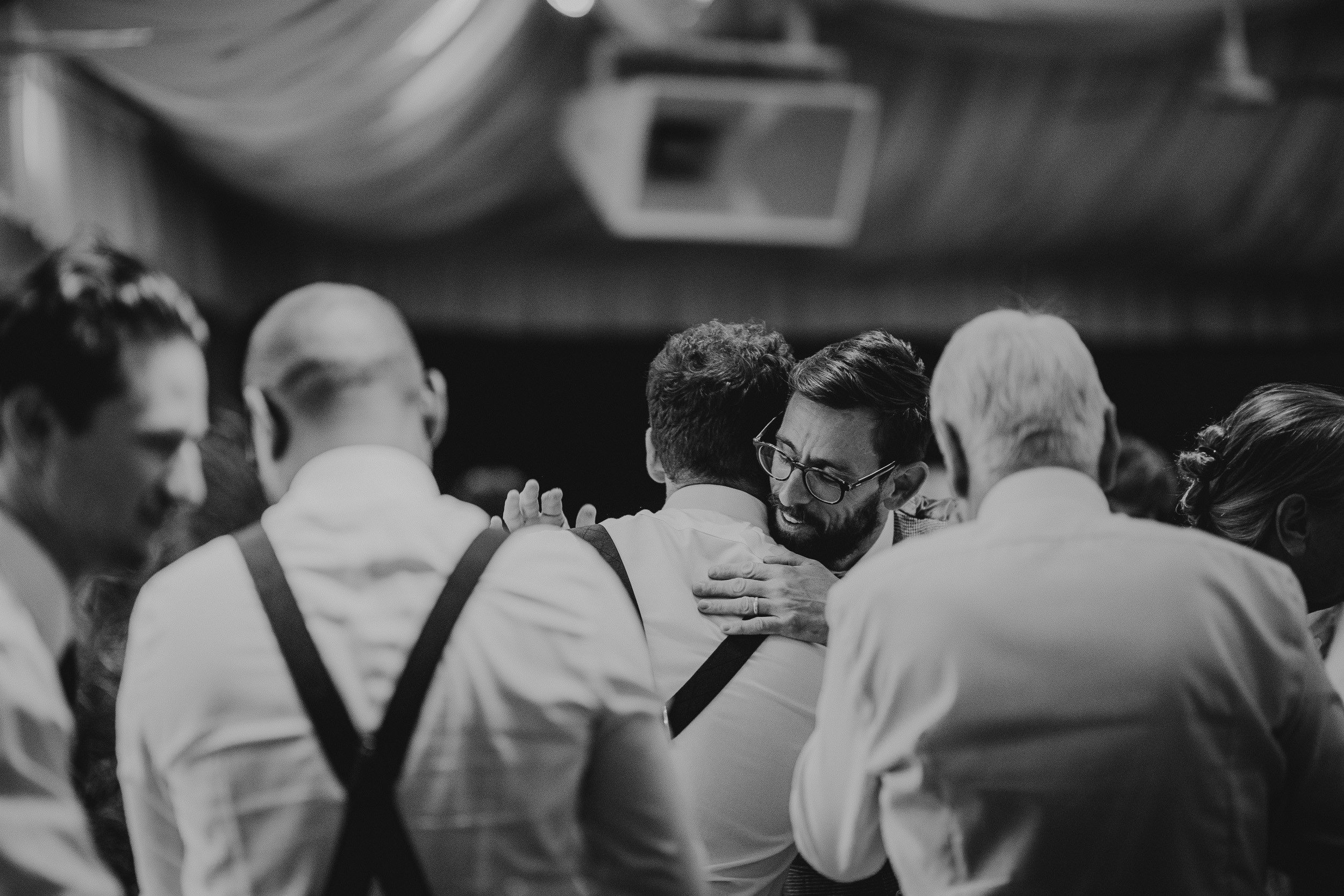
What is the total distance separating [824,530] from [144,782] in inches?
40.7

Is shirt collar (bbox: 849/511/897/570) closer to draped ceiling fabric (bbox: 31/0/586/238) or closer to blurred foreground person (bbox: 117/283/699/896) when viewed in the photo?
blurred foreground person (bbox: 117/283/699/896)

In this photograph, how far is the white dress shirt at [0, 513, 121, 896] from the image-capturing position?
1.06 metres

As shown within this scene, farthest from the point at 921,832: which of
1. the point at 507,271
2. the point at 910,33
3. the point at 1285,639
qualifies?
the point at 507,271

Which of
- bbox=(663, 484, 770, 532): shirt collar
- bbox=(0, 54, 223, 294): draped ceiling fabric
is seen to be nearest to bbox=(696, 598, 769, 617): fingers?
bbox=(663, 484, 770, 532): shirt collar

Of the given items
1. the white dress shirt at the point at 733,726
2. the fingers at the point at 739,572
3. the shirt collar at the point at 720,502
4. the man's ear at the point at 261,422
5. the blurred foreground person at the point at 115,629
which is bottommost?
the blurred foreground person at the point at 115,629

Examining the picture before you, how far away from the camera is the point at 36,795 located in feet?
3.54

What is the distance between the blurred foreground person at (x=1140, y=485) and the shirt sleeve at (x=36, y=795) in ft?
5.94

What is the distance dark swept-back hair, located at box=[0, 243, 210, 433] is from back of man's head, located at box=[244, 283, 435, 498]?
0.10m

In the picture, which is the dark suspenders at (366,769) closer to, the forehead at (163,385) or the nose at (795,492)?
the forehead at (163,385)

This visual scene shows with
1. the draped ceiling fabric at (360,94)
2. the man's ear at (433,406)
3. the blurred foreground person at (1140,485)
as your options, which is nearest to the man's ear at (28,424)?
the man's ear at (433,406)

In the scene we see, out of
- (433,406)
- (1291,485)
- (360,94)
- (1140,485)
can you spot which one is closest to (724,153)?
(360,94)

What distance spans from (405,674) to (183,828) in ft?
0.91

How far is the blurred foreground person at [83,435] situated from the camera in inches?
47.9

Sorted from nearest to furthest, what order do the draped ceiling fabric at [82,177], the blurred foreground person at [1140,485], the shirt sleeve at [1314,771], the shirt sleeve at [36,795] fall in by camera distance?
the shirt sleeve at [36,795] < the shirt sleeve at [1314,771] < the blurred foreground person at [1140,485] < the draped ceiling fabric at [82,177]
